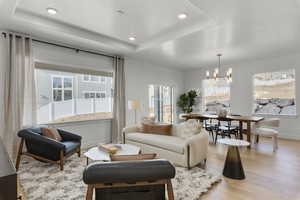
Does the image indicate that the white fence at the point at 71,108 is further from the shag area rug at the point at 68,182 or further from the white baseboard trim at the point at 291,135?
the white baseboard trim at the point at 291,135

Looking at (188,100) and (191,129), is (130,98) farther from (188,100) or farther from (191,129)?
(188,100)

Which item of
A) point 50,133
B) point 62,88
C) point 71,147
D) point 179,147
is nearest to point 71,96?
point 62,88

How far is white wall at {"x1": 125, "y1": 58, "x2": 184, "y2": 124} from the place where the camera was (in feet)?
17.8

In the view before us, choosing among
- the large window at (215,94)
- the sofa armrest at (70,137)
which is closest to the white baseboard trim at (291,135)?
the large window at (215,94)

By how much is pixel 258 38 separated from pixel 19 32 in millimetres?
5131

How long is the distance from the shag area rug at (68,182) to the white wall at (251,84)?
4.19 meters

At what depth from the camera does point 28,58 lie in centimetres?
341

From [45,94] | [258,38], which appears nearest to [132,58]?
[45,94]

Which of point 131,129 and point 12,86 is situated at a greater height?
point 12,86

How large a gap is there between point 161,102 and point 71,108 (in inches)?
145

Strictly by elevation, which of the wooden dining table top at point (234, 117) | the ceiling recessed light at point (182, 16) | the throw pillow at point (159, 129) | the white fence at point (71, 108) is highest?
the ceiling recessed light at point (182, 16)

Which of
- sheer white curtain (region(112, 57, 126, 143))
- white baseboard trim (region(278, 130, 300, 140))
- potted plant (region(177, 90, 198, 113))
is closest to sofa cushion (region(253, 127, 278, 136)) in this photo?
white baseboard trim (region(278, 130, 300, 140))

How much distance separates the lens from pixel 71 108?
14.1 ft

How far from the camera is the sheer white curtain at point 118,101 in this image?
16.0 feet
